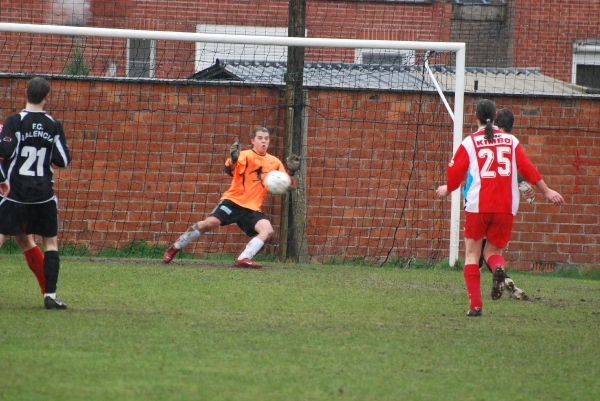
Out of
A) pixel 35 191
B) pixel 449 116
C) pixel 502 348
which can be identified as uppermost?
pixel 449 116

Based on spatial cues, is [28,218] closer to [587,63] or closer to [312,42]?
[312,42]

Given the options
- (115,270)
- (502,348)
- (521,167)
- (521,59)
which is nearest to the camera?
(502,348)

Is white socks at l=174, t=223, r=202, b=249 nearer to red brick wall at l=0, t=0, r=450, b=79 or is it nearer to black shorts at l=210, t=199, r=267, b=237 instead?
black shorts at l=210, t=199, r=267, b=237

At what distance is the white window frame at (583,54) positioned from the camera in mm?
18741

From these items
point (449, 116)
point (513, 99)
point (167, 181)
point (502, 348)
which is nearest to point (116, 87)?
point (167, 181)

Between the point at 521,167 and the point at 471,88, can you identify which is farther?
the point at 471,88

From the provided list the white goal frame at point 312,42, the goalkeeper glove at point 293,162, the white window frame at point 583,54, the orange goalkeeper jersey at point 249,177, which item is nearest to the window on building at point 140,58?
the white goal frame at point 312,42

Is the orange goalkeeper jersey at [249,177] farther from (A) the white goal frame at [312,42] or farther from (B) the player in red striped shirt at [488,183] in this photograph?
(B) the player in red striped shirt at [488,183]

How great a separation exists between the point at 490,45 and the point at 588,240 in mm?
7491

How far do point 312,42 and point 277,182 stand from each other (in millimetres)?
2074

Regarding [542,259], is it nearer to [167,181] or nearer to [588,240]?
[588,240]

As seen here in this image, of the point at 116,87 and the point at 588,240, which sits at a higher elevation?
the point at 116,87

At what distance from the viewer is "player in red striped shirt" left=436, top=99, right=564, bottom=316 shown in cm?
791

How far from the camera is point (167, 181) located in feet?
41.1
